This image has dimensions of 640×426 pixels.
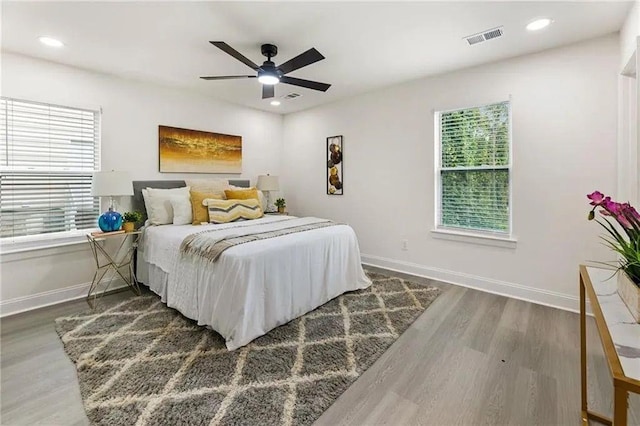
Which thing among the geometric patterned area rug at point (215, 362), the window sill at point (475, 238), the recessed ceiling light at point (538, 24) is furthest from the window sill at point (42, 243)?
the recessed ceiling light at point (538, 24)

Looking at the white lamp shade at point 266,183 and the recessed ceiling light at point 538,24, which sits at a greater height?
the recessed ceiling light at point 538,24

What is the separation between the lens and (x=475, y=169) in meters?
3.48

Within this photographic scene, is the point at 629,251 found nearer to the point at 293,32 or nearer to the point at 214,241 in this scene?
the point at 214,241

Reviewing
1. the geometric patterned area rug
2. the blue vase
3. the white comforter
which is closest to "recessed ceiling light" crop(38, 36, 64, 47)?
the blue vase

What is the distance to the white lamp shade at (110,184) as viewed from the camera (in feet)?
10.1

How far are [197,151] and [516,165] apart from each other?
4.01m

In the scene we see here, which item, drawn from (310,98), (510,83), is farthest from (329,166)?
(510,83)

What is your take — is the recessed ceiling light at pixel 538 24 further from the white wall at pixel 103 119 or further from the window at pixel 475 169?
the white wall at pixel 103 119

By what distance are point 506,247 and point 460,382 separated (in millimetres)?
1905

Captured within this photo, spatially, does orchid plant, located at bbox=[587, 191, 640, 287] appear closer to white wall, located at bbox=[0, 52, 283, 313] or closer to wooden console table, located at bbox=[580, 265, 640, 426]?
wooden console table, located at bbox=[580, 265, 640, 426]

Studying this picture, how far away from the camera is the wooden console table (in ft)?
2.44

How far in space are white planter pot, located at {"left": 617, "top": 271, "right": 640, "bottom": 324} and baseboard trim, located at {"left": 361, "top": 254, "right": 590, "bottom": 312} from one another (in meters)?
2.06

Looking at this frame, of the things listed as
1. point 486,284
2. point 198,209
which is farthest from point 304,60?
point 486,284

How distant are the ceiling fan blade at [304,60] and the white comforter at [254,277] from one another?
4.91 feet
